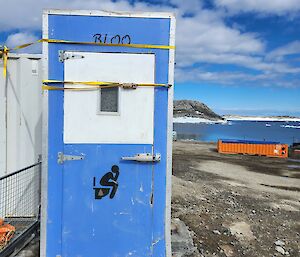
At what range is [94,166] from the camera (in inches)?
162

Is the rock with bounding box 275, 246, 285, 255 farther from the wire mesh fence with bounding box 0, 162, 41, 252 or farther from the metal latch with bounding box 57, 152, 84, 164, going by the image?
the wire mesh fence with bounding box 0, 162, 41, 252

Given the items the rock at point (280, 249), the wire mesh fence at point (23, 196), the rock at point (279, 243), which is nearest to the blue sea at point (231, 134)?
the rock at point (279, 243)

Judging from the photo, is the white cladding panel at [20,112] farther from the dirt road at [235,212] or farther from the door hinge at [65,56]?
the dirt road at [235,212]

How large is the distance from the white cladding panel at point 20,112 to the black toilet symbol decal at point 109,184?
183 cm

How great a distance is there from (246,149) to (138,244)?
19722 mm

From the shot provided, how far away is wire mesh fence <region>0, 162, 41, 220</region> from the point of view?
17.2ft

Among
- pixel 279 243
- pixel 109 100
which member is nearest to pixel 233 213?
pixel 279 243

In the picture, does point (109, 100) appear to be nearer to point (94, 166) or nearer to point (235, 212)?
point (94, 166)

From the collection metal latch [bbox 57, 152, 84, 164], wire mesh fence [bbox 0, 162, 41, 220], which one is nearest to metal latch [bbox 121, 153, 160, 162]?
metal latch [bbox 57, 152, 84, 164]

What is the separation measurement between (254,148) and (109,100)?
20.0 metres

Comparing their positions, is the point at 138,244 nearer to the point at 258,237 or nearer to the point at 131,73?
the point at 131,73

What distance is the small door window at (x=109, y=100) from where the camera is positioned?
4102 millimetres

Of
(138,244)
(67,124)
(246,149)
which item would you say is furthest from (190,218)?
(246,149)

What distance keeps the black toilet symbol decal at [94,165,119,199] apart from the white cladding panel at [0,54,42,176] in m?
1.83
